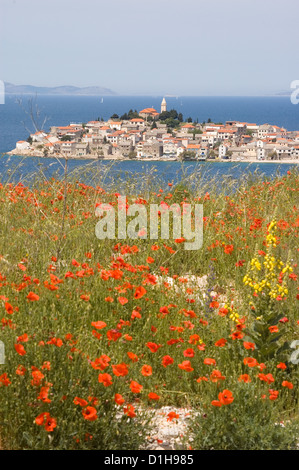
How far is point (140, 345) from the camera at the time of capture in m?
3.37

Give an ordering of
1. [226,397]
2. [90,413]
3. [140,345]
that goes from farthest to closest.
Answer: [140,345]
[226,397]
[90,413]

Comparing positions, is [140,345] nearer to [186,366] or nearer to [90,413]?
[186,366]

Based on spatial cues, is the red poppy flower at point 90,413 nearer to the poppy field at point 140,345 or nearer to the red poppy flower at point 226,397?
the poppy field at point 140,345

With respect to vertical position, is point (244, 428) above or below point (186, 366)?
below

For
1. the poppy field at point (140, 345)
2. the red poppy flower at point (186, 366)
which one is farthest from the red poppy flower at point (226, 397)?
the red poppy flower at point (186, 366)

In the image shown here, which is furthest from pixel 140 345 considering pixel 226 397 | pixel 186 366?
pixel 226 397

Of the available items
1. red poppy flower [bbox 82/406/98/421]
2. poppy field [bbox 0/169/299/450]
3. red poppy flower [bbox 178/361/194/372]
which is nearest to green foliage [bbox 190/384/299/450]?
poppy field [bbox 0/169/299/450]

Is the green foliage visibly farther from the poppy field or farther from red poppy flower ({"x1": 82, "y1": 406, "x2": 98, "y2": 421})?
red poppy flower ({"x1": 82, "y1": 406, "x2": 98, "y2": 421})

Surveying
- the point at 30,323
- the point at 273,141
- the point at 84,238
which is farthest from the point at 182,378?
the point at 273,141

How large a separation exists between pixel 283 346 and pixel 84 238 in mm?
2420

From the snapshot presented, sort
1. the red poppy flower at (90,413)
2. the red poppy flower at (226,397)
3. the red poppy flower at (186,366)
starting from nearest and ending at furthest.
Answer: the red poppy flower at (90,413) → the red poppy flower at (226,397) → the red poppy flower at (186,366)

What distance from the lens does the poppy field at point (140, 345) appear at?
8.63 feet

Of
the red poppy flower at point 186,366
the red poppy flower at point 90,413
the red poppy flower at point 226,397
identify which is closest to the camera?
the red poppy flower at point 90,413

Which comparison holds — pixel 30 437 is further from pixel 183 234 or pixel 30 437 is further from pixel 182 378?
pixel 183 234
